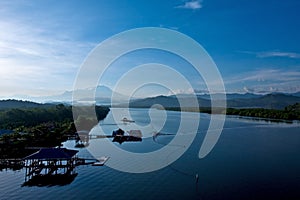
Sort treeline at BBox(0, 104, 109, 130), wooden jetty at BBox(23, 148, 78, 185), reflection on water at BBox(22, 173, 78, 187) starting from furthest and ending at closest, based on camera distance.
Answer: treeline at BBox(0, 104, 109, 130) < wooden jetty at BBox(23, 148, 78, 185) < reflection on water at BBox(22, 173, 78, 187)

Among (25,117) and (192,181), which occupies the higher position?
(25,117)

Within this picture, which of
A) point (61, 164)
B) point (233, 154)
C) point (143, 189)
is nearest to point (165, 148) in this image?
point (233, 154)

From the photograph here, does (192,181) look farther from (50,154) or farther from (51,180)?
(50,154)

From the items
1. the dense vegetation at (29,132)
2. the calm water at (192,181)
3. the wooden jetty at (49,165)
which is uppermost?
the dense vegetation at (29,132)

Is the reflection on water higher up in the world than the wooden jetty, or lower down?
lower down

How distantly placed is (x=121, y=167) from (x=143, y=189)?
13.3 ft

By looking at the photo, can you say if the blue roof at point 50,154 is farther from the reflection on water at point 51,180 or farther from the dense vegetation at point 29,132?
the dense vegetation at point 29,132

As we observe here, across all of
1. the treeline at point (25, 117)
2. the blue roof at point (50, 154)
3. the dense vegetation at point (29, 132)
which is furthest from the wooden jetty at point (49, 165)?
the treeline at point (25, 117)

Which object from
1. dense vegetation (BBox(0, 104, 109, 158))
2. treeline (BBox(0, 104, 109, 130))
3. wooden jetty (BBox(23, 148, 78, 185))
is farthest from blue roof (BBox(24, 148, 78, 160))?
treeline (BBox(0, 104, 109, 130))

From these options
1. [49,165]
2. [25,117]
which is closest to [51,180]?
[49,165]

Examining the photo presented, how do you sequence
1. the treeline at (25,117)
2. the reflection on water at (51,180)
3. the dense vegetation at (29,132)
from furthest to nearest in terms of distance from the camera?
the treeline at (25,117) → the dense vegetation at (29,132) → the reflection on water at (51,180)

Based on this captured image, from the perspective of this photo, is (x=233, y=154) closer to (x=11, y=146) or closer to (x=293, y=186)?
(x=293, y=186)

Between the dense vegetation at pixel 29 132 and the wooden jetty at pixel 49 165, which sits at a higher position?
the dense vegetation at pixel 29 132

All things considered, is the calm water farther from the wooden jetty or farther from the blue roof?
the blue roof
